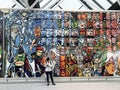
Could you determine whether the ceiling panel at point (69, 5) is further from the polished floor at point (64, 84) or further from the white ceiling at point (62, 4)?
the polished floor at point (64, 84)

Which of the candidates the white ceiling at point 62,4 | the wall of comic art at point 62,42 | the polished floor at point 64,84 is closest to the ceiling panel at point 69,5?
the white ceiling at point 62,4

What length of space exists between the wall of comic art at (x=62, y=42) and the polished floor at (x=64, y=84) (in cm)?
34

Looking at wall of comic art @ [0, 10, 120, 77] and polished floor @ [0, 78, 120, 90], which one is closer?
polished floor @ [0, 78, 120, 90]

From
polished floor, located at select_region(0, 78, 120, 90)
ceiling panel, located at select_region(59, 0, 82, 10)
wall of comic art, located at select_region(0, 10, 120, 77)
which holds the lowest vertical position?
polished floor, located at select_region(0, 78, 120, 90)

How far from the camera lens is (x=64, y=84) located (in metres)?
22.7

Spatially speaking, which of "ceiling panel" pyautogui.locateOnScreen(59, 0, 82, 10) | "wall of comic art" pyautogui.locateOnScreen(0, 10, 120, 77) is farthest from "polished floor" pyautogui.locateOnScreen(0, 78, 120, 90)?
"ceiling panel" pyautogui.locateOnScreen(59, 0, 82, 10)

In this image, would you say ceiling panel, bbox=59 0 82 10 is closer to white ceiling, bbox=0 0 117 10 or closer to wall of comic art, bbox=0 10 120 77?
white ceiling, bbox=0 0 117 10

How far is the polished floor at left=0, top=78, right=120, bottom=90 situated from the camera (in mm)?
20766

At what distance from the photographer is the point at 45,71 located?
2284 centimetres

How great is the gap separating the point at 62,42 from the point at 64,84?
236 cm

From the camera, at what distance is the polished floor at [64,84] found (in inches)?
818

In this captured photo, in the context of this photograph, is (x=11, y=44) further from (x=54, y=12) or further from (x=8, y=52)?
(x=54, y=12)

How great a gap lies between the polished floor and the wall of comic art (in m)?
0.34

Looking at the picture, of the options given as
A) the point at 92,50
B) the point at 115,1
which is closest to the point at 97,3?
the point at 115,1
